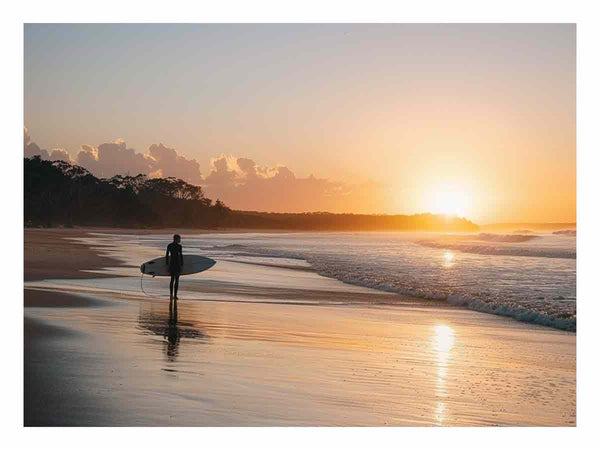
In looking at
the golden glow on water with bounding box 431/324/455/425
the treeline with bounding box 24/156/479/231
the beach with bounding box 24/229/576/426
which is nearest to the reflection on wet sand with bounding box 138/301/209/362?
the beach with bounding box 24/229/576/426

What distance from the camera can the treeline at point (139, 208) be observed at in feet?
276

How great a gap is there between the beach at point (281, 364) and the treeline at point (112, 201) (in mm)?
69007

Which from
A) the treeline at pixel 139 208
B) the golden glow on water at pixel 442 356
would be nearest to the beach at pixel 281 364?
the golden glow on water at pixel 442 356

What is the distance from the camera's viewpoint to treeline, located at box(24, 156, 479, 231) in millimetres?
84000

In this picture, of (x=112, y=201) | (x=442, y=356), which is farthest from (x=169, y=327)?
(x=112, y=201)

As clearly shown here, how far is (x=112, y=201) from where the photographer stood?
3925 inches

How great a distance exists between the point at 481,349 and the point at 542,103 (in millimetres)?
6684

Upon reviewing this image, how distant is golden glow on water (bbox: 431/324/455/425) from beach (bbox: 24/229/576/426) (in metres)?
0.03

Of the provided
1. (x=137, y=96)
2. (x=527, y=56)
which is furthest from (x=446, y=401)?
(x=137, y=96)

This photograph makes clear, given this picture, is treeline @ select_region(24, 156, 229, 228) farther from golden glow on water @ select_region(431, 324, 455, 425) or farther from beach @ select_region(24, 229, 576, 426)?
golden glow on water @ select_region(431, 324, 455, 425)

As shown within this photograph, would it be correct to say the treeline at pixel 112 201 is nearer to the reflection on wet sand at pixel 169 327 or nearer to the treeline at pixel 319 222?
the treeline at pixel 319 222

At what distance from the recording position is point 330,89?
16719mm

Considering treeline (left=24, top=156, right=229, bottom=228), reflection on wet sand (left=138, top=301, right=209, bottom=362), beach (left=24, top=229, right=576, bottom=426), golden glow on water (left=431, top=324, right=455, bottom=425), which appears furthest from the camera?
treeline (left=24, top=156, right=229, bottom=228)
